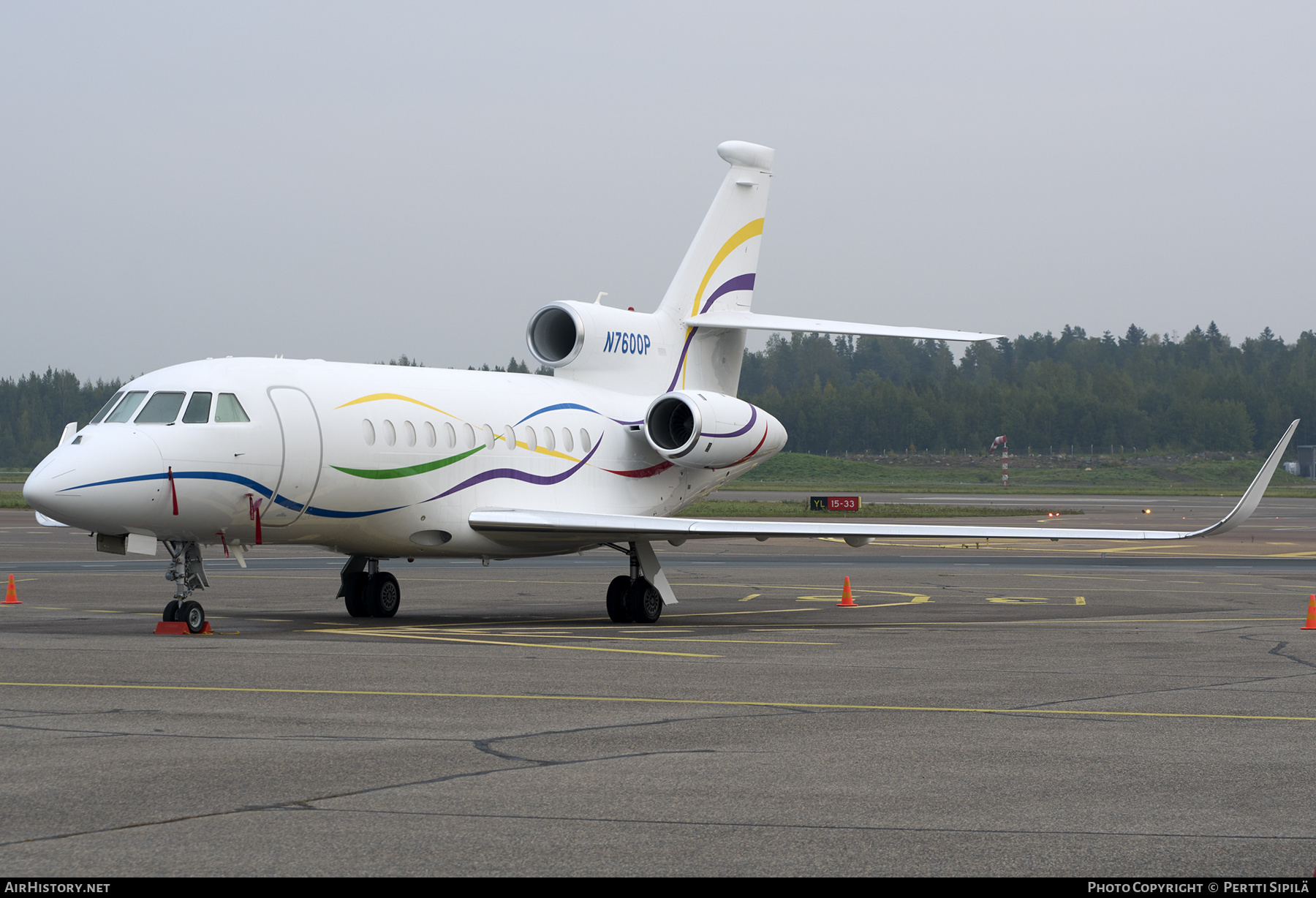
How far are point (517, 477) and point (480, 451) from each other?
884 mm

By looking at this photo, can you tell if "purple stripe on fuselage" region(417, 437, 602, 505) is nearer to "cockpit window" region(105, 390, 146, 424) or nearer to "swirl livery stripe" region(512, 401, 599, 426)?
"swirl livery stripe" region(512, 401, 599, 426)

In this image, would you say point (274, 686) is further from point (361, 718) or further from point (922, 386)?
point (922, 386)

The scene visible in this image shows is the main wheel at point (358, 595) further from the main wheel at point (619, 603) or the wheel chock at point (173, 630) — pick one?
the wheel chock at point (173, 630)

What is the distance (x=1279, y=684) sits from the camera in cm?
1291

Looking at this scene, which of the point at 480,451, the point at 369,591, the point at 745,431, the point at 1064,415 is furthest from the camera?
the point at 1064,415

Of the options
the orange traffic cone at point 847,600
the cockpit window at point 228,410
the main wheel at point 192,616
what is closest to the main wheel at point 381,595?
the cockpit window at point 228,410

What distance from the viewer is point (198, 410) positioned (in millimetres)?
17766

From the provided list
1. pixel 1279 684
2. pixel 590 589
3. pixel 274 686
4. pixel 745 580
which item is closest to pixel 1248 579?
pixel 745 580

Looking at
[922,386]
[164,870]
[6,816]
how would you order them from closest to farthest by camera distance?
[164,870]
[6,816]
[922,386]

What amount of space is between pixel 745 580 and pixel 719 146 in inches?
335

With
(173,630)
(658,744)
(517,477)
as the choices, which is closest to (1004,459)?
(517,477)

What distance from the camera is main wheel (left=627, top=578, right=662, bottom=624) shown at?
69.4 feet

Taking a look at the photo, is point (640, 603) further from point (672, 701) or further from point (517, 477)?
point (672, 701)

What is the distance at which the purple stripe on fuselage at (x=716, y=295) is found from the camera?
1018 inches
